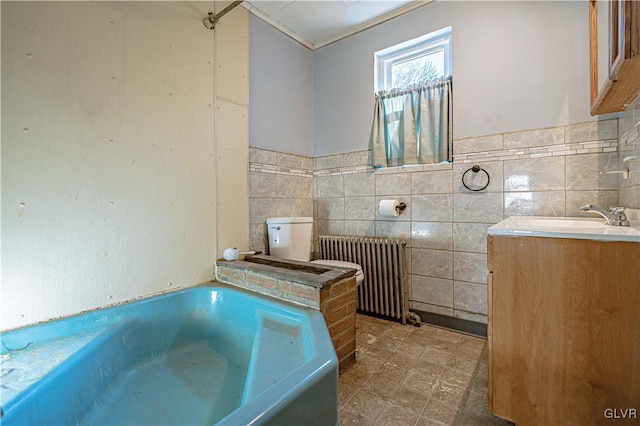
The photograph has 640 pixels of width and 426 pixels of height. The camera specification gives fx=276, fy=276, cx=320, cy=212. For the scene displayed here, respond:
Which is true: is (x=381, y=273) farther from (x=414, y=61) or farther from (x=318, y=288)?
(x=414, y=61)

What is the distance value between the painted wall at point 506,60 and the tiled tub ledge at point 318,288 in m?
1.38

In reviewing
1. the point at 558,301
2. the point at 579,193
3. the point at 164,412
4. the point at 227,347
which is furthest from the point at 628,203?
the point at 164,412

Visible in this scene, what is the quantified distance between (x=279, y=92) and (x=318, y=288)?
6.18 feet

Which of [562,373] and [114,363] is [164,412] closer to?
[114,363]

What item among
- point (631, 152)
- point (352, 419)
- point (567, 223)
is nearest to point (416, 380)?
point (352, 419)

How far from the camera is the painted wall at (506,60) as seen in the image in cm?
167

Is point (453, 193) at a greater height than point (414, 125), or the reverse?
point (414, 125)

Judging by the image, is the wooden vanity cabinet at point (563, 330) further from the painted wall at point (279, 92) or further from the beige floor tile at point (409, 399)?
the painted wall at point (279, 92)

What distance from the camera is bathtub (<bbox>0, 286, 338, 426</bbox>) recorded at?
81 cm

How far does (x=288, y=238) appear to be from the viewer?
7.18 ft

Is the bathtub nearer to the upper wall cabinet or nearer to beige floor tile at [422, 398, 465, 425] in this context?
beige floor tile at [422, 398, 465, 425]

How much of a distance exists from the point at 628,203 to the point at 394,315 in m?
1.51

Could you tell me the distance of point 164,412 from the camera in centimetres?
111

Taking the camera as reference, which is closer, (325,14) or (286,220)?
(286,220)
